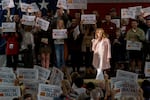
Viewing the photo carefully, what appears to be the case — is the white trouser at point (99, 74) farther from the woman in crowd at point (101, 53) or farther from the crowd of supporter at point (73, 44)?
the crowd of supporter at point (73, 44)

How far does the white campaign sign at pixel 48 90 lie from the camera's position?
1297 cm

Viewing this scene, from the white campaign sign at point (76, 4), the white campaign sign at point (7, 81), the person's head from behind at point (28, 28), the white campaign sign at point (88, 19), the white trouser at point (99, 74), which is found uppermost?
the white campaign sign at point (76, 4)

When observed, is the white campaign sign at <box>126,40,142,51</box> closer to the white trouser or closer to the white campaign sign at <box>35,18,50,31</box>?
the white trouser

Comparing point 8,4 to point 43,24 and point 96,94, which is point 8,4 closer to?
point 43,24

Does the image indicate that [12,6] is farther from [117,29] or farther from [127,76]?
[127,76]

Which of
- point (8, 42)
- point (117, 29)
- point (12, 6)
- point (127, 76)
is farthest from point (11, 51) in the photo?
point (127, 76)

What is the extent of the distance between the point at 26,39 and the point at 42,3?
3.70 meters

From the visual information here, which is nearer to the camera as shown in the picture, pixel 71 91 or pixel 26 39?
pixel 71 91

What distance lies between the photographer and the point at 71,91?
12.4 metres

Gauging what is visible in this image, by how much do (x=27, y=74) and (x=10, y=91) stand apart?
122 centimetres

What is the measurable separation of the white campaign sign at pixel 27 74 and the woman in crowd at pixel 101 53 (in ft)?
8.56

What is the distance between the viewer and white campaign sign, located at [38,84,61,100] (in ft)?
42.5

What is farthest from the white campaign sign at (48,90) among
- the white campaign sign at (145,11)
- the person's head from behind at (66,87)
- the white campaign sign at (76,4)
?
the white campaign sign at (76,4)

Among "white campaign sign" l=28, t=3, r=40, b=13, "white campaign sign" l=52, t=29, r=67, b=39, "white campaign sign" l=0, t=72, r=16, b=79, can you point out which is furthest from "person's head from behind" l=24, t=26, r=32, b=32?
"white campaign sign" l=0, t=72, r=16, b=79
